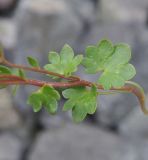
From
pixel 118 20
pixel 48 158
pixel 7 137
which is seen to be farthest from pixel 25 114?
pixel 118 20

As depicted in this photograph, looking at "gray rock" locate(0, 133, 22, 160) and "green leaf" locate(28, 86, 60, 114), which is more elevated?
"green leaf" locate(28, 86, 60, 114)

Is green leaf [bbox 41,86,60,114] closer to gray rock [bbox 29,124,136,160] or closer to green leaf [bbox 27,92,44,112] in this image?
green leaf [bbox 27,92,44,112]

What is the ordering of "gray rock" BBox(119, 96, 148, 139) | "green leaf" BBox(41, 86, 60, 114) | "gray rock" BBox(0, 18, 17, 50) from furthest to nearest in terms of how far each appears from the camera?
"gray rock" BBox(0, 18, 17, 50)
"gray rock" BBox(119, 96, 148, 139)
"green leaf" BBox(41, 86, 60, 114)

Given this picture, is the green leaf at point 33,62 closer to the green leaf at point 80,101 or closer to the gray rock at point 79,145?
the green leaf at point 80,101

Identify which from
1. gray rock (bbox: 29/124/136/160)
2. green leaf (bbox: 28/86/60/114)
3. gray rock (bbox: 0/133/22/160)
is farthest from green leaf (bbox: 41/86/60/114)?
gray rock (bbox: 0/133/22/160)

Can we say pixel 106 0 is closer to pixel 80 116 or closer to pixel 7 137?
pixel 7 137

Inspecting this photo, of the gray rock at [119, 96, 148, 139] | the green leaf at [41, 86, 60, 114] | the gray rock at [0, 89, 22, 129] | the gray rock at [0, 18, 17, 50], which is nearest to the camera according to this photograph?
the green leaf at [41, 86, 60, 114]
